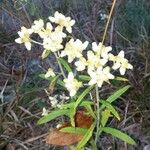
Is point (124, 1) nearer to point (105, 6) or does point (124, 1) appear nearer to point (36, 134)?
point (105, 6)

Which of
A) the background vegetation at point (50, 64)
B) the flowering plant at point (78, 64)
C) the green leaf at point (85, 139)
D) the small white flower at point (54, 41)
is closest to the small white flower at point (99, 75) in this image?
the flowering plant at point (78, 64)

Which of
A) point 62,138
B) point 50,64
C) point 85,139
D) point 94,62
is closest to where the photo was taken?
point 94,62

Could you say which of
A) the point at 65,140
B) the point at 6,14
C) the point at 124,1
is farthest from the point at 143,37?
the point at 6,14

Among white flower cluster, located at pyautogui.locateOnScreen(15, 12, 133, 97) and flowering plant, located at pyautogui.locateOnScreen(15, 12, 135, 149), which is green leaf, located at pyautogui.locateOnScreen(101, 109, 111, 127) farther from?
white flower cluster, located at pyautogui.locateOnScreen(15, 12, 133, 97)

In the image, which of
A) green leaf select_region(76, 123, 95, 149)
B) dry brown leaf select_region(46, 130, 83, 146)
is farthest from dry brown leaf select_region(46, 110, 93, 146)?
green leaf select_region(76, 123, 95, 149)

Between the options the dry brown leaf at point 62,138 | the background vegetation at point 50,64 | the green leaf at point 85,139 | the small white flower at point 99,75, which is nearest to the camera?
the small white flower at point 99,75

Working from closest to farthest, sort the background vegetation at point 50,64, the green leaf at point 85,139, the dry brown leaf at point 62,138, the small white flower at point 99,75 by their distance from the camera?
the small white flower at point 99,75
the green leaf at point 85,139
the dry brown leaf at point 62,138
the background vegetation at point 50,64

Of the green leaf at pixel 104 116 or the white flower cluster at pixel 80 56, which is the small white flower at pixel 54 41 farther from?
the green leaf at pixel 104 116

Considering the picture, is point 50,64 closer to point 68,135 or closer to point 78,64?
point 68,135

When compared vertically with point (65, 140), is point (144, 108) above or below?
below

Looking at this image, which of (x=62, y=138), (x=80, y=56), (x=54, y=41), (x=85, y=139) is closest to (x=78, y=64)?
(x=80, y=56)

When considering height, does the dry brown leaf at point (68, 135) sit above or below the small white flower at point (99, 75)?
below
